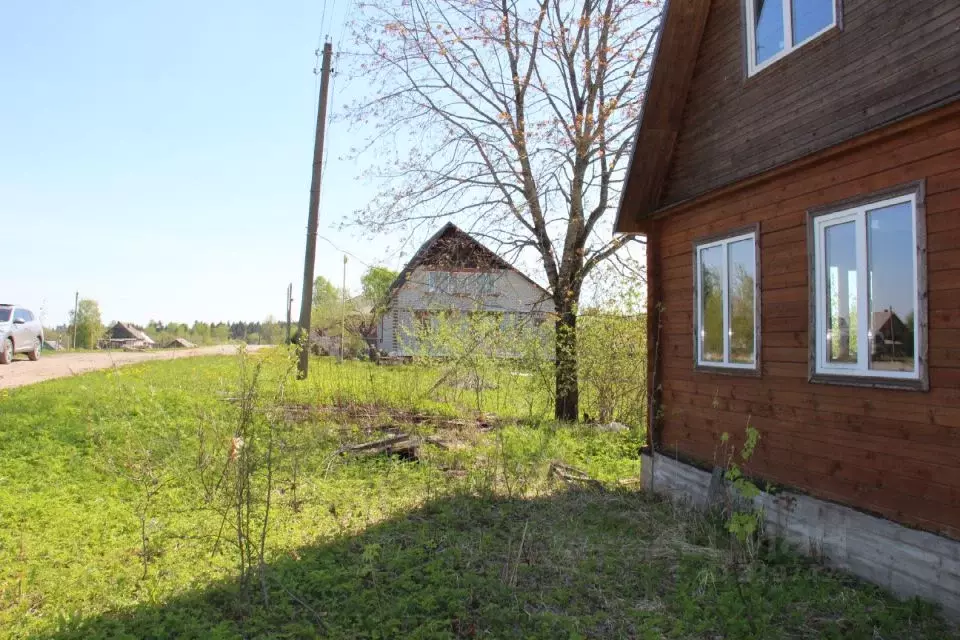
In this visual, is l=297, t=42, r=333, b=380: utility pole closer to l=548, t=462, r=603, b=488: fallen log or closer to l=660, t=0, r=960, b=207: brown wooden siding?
l=548, t=462, r=603, b=488: fallen log

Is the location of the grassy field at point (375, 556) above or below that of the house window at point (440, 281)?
below

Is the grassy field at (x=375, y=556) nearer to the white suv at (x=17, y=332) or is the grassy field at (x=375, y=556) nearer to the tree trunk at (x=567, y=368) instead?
the tree trunk at (x=567, y=368)

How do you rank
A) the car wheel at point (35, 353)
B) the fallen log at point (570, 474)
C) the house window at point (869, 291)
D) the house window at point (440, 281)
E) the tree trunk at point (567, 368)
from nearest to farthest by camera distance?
the house window at point (869, 291) → the fallen log at point (570, 474) → the tree trunk at point (567, 368) → the house window at point (440, 281) → the car wheel at point (35, 353)

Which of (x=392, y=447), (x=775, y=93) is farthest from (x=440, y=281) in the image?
(x=775, y=93)

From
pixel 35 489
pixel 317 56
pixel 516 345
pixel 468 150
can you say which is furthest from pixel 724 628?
pixel 317 56

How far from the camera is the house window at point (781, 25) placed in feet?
20.0

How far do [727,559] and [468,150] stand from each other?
9971 millimetres

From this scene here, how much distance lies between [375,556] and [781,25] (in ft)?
20.1

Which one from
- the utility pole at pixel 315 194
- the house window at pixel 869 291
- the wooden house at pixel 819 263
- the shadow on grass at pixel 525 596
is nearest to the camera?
the shadow on grass at pixel 525 596

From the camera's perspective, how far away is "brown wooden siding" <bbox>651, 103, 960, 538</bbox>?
4.51 m

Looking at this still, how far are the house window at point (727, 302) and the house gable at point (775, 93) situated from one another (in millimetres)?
656

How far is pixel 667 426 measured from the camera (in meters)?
8.18

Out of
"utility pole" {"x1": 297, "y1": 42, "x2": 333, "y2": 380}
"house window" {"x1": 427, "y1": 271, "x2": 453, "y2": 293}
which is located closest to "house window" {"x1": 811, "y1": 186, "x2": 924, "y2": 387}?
"house window" {"x1": 427, "y1": 271, "x2": 453, "y2": 293}

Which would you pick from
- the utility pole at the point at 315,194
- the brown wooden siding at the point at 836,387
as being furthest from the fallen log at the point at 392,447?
the utility pole at the point at 315,194
